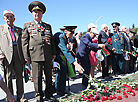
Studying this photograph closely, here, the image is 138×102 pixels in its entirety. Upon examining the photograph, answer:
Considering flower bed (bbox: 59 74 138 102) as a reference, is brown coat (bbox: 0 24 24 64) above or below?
above

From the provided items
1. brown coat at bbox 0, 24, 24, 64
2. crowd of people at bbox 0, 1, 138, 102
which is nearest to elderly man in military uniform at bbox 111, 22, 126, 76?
crowd of people at bbox 0, 1, 138, 102

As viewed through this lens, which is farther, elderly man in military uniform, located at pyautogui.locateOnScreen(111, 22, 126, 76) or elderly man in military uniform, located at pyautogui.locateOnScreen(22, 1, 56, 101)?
elderly man in military uniform, located at pyautogui.locateOnScreen(111, 22, 126, 76)

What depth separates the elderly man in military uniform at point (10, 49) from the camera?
320 cm

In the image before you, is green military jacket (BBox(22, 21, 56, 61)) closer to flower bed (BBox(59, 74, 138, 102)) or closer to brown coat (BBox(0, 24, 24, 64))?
brown coat (BBox(0, 24, 24, 64))

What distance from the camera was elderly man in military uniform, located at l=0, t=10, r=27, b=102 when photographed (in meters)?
3.20

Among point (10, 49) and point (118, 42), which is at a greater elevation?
point (118, 42)

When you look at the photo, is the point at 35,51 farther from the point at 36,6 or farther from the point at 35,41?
the point at 36,6

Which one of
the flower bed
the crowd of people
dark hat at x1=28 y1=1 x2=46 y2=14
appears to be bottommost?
the flower bed

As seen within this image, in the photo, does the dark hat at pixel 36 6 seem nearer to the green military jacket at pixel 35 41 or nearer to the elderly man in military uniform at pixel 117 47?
the green military jacket at pixel 35 41

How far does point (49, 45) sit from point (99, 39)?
2754 millimetres

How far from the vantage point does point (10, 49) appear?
3217 mm

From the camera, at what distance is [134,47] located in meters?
7.07

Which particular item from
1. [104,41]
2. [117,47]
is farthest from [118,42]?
[104,41]

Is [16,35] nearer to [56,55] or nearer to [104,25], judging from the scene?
[56,55]
